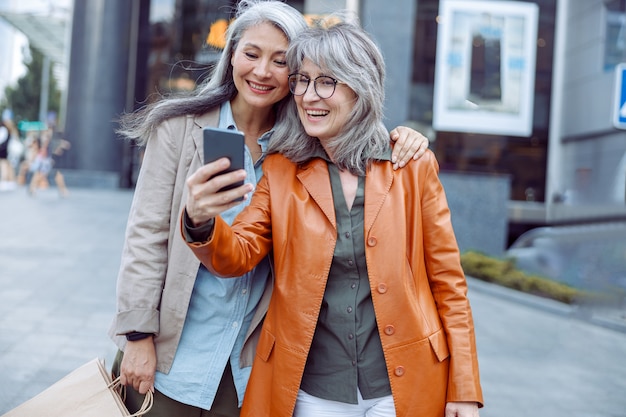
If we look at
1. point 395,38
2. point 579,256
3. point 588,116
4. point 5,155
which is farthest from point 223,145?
point 588,116

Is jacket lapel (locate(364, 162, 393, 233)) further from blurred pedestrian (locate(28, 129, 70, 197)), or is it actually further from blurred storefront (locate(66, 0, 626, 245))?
blurred storefront (locate(66, 0, 626, 245))

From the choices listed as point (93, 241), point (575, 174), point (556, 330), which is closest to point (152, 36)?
point (93, 241)

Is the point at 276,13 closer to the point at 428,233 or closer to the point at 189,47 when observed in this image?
the point at 428,233

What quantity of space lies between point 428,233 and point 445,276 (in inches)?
6.4

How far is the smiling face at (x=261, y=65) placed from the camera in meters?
2.33

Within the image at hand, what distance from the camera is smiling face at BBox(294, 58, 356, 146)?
219 cm

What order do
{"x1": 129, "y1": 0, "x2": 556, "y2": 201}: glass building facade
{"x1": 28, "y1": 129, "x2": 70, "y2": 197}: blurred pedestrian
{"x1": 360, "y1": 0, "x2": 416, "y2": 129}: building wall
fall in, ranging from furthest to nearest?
{"x1": 129, "y1": 0, "x2": 556, "y2": 201}: glass building facade, {"x1": 28, "y1": 129, "x2": 70, "y2": 197}: blurred pedestrian, {"x1": 360, "y1": 0, "x2": 416, "y2": 129}: building wall

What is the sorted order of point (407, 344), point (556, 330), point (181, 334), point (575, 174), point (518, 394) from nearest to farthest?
point (407, 344) → point (181, 334) → point (518, 394) → point (556, 330) → point (575, 174)

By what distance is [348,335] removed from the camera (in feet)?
7.04

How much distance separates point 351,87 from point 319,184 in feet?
1.15

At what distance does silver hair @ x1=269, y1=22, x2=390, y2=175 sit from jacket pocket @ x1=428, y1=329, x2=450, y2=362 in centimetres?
62

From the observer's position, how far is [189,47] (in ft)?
67.7

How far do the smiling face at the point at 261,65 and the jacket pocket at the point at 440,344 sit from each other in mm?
1045

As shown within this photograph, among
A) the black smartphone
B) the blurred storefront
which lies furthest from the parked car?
the black smartphone
